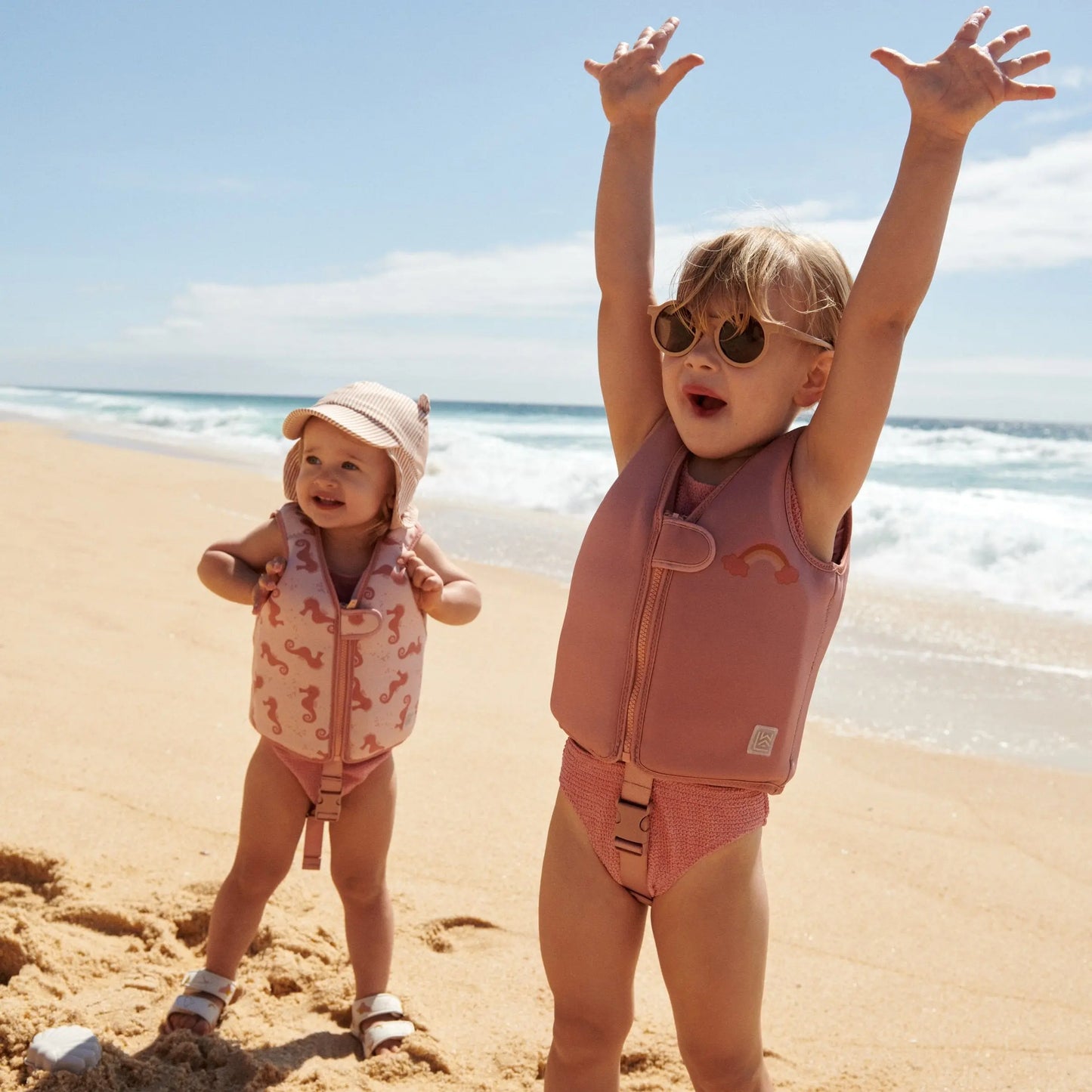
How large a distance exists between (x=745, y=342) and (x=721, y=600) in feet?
1.54

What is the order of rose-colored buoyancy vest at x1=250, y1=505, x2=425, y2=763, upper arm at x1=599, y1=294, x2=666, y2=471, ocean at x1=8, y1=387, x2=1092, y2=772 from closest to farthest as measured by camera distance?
upper arm at x1=599, y1=294, x2=666, y2=471 → rose-colored buoyancy vest at x1=250, y1=505, x2=425, y2=763 → ocean at x1=8, y1=387, x2=1092, y2=772

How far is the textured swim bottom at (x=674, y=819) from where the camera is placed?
6.73 ft

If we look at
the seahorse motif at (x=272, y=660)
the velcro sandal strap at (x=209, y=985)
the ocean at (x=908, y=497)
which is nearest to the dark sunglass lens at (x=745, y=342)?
the seahorse motif at (x=272, y=660)

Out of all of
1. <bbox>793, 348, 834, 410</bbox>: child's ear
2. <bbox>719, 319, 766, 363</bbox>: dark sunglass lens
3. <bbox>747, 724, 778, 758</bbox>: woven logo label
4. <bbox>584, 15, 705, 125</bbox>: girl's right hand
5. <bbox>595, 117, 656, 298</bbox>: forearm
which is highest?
<bbox>584, 15, 705, 125</bbox>: girl's right hand

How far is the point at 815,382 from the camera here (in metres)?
2.15

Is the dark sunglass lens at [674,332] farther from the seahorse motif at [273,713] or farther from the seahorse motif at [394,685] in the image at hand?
the seahorse motif at [273,713]

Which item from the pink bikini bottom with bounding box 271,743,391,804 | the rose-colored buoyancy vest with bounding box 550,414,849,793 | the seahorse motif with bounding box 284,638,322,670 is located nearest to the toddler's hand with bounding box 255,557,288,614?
the seahorse motif with bounding box 284,638,322,670

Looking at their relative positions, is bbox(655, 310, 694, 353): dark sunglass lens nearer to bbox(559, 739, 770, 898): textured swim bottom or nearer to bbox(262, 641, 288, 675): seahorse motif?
bbox(559, 739, 770, 898): textured swim bottom

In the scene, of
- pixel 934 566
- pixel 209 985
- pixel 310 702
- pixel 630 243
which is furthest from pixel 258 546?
pixel 934 566

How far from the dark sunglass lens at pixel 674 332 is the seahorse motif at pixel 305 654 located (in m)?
1.18

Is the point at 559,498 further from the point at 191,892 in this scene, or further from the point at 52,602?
the point at 191,892

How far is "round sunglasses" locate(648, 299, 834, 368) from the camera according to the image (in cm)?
205

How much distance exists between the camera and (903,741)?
5277mm

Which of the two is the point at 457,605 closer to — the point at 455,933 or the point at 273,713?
the point at 273,713
